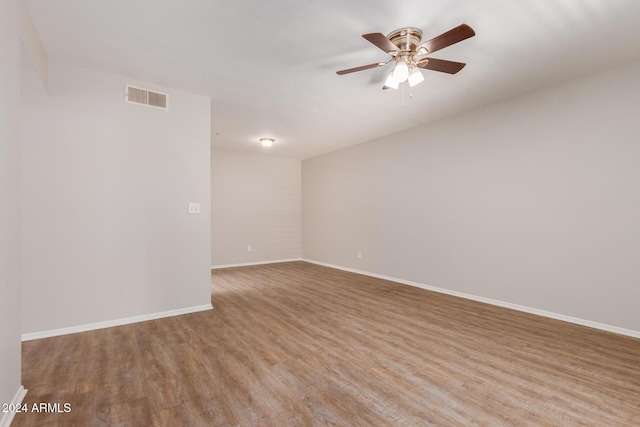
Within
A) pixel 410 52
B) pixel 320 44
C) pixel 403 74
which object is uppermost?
pixel 320 44

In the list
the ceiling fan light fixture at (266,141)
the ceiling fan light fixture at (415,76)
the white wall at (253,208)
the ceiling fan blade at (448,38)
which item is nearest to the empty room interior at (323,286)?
the ceiling fan blade at (448,38)

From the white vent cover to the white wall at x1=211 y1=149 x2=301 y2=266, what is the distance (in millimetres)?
3274

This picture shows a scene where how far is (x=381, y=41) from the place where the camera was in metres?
2.19

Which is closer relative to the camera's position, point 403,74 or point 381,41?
point 381,41

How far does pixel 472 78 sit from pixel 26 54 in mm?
3995

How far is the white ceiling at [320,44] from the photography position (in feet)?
7.04

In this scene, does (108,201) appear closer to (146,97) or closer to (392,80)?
(146,97)

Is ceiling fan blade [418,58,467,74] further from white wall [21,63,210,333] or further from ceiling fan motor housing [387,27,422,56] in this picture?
white wall [21,63,210,333]

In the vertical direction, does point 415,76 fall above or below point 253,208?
above

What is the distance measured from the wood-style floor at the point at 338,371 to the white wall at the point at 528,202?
1.67ft

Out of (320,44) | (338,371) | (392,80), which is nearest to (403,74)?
(392,80)

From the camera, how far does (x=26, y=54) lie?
2238 mm

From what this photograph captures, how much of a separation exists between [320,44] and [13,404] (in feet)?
10.6

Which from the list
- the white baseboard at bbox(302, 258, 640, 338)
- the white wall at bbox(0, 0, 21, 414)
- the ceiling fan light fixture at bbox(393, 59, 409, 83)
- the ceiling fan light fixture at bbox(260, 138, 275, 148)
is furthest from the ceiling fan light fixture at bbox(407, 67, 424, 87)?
the ceiling fan light fixture at bbox(260, 138, 275, 148)
